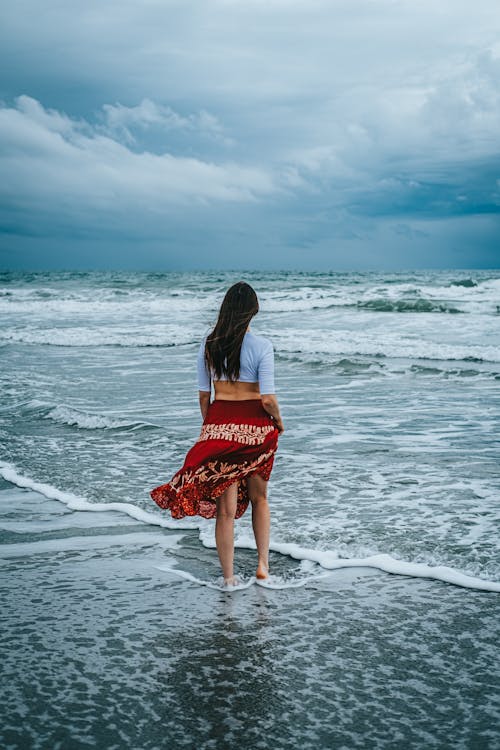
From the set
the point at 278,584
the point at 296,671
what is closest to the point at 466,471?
the point at 278,584

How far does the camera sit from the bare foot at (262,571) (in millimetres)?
4453

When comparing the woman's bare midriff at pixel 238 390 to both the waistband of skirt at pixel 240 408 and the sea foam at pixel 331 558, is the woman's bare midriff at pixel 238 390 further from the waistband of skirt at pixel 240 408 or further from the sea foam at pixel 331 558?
the sea foam at pixel 331 558

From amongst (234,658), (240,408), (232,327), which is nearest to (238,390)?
(240,408)

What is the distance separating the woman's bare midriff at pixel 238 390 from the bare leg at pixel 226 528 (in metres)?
0.51

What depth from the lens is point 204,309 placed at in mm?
36469

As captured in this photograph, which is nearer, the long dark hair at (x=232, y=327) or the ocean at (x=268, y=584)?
the ocean at (x=268, y=584)

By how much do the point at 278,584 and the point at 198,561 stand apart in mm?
690

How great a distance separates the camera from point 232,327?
4121mm

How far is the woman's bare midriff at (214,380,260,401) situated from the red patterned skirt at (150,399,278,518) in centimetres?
3

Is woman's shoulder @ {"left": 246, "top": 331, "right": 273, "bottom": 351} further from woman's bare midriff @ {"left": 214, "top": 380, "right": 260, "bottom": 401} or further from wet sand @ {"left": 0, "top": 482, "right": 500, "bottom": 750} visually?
wet sand @ {"left": 0, "top": 482, "right": 500, "bottom": 750}

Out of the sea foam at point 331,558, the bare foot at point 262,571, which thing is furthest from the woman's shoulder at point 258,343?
the sea foam at point 331,558

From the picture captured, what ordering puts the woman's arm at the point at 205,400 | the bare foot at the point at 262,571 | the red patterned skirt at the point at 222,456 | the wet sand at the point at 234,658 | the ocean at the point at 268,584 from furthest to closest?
the bare foot at the point at 262,571 < the woman's arm at the point at 205,400 < the red patterned skirt at the point at 222,456 < the ocean at the point at 268,584 < the wet sand at the point at 234,658

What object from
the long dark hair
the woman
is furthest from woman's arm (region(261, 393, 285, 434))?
the long dark hair

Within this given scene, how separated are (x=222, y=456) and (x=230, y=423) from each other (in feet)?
0.67
